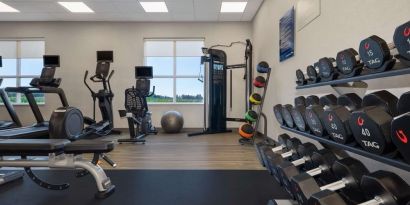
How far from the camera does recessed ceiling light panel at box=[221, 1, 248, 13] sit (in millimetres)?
5457

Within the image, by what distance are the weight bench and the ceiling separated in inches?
154

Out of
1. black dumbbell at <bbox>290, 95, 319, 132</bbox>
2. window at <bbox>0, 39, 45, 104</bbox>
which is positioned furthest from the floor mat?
window at <bbox>0, 39, 45, 104</bbox>

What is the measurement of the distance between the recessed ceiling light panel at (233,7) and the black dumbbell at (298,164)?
13.7 ft

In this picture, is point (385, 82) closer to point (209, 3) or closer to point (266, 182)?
point (266, 182)

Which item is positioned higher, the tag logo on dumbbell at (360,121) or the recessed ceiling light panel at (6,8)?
the recessed ceiling light panel at (6,8)

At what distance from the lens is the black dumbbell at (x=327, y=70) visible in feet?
5.10

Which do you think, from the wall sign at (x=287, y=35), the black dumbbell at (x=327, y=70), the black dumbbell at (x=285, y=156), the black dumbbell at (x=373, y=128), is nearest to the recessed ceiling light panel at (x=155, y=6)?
the wall sign at (x=287, y=35)

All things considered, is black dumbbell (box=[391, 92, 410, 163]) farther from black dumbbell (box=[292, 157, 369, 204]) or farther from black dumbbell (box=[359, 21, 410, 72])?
black dumbbell (box=[292, 157, 369, 204])

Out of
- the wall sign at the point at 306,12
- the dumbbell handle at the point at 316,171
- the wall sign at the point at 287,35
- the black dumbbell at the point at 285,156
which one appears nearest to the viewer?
the dumbbell handle at the point at 316,171

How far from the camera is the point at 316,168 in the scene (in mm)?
1695

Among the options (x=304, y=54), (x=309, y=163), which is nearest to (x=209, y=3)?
(x=304, y=54)

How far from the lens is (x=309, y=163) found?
5.94ft

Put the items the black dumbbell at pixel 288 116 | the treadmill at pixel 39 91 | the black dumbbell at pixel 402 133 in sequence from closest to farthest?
the black dumbbell at pixel 402 133
the black dumbbell at pixel 288 116
the treadmill at pixel 39 91

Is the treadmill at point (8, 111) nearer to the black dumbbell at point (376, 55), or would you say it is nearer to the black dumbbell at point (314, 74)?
the black dumbbell at point (314, 74)
